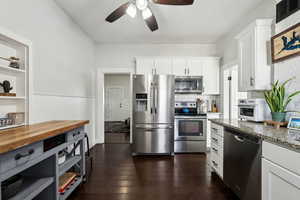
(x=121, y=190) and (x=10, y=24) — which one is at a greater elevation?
(x=10, y=24)

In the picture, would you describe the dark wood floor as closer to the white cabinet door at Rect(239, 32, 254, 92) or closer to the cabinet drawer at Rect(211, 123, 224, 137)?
the cabinet drawer at Rect(211, 123, 224, 137)

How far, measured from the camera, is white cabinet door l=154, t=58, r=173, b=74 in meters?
3.96

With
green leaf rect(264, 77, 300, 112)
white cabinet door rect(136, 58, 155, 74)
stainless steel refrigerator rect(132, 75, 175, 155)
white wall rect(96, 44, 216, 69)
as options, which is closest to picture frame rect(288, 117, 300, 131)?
green leaf rect(264, 77, 300, 112)

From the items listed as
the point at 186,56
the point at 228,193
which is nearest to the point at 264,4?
the point at 186,56

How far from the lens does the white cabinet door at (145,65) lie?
3982mm

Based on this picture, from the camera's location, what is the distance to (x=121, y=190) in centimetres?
216

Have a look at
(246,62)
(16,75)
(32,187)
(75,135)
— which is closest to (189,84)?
(246,62)

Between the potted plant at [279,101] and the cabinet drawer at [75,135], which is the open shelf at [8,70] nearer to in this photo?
the cabinet drawer at [75,135]

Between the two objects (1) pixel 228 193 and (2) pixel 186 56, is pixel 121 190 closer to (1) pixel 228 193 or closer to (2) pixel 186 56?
(1) pixel 228 193

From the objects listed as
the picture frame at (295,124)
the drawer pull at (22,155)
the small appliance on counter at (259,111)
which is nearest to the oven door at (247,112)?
the small appliance on counter at (259,111)

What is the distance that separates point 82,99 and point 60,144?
2007mm

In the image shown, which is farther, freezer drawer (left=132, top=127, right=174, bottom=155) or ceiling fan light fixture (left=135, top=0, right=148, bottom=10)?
freezer drawer (left=132, top=127, right=174, bottom=155)

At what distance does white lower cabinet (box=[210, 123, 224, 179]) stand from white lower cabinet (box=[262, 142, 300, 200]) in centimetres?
83

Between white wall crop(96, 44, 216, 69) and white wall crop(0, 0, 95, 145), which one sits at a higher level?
white wall crop(96, 44, 216, 69)
